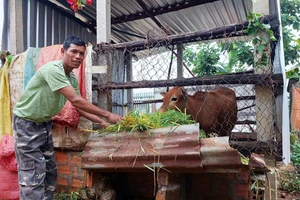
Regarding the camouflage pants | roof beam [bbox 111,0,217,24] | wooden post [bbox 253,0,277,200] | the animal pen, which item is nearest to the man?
the camouflage pants

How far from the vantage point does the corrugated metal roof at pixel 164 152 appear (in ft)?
6.52

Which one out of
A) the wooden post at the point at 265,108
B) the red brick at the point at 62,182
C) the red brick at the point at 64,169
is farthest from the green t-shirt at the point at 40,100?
the wooden post at the point at 265,108

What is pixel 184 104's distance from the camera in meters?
4.08

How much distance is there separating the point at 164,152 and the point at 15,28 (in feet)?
11.2

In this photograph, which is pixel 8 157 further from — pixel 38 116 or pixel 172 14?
pixel 172 14

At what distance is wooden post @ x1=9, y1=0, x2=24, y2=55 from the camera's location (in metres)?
4.12

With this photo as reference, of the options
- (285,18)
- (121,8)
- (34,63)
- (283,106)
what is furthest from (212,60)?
(34,63)

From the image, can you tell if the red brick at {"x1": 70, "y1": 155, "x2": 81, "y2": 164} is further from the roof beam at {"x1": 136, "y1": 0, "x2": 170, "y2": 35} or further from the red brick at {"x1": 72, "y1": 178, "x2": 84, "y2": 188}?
the roof beam at {"x1": 136, "y1": 0, "x2": 170, "y2": 35}

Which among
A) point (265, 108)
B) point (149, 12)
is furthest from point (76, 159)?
point (149, 12)

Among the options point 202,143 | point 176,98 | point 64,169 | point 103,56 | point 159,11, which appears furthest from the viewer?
point 159,11

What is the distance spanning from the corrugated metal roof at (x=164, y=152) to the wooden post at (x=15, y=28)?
2.55m

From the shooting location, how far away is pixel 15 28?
4.13 metres

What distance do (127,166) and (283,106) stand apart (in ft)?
6.09

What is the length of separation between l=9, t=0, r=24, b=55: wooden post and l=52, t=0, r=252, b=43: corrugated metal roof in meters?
1.67
